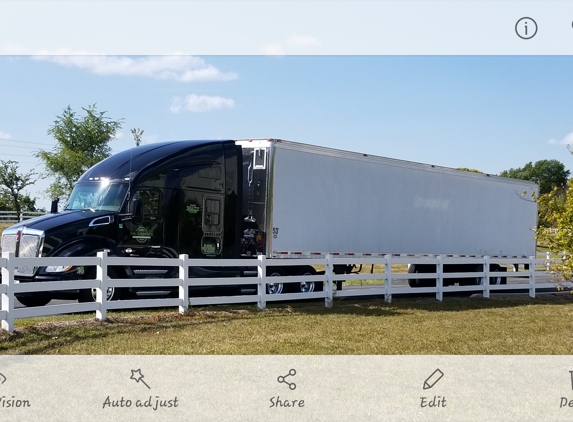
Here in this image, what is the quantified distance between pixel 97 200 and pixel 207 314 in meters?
3.97

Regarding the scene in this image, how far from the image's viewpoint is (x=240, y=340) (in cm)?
1138

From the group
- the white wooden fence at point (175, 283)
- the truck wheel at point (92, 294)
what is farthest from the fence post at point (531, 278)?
the truck wheel at point (92, 294)

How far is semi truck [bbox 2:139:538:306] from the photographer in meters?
15.2

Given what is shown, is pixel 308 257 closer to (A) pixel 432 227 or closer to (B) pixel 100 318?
(A) pixel 432 227

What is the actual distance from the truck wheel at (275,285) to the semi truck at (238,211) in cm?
3

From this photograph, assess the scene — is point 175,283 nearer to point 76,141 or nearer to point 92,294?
point 92,294

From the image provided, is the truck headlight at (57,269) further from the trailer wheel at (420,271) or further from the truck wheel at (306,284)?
the trailer wheel at (420,271)

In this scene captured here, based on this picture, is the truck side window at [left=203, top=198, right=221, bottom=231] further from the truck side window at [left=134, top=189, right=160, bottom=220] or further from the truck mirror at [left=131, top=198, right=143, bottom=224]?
the truck mirror at [left=131, top=198, right=143, bottom=224]

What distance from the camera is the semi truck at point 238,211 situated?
1520 cm

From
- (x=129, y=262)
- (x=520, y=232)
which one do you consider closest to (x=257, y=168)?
(x=129, y=262)

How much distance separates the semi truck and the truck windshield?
3cm
